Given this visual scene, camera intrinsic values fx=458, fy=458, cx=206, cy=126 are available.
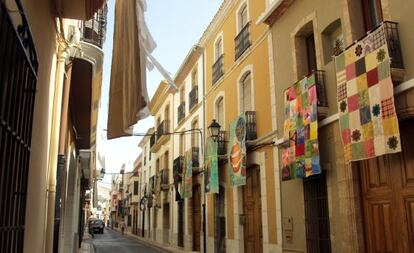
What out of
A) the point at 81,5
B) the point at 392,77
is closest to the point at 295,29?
the point at 392,77

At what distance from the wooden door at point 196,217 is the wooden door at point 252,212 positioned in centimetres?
710

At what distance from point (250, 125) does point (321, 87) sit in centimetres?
495

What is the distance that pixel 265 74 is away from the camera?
14.5 meters

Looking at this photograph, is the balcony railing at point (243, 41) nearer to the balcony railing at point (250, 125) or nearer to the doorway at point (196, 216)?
the balcony railing at point (250, 125)

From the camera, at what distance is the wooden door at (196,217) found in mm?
23031

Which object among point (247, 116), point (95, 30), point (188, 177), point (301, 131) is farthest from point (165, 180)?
point (95, 30)

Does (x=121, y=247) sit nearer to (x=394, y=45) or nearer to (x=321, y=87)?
(x=321, y=87)

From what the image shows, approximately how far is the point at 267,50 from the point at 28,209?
11512 millimetres

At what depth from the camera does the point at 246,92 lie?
16859mm

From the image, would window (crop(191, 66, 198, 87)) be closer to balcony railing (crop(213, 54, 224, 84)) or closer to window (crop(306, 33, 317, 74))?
balcony railing (crop(213, 54, 224, 84))

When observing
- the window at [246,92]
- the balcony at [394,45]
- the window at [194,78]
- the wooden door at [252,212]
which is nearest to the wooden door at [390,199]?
the balcony at [394,45]

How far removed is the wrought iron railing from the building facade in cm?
639

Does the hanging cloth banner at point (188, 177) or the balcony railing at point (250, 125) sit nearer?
the balcony railing at point (250, 125)

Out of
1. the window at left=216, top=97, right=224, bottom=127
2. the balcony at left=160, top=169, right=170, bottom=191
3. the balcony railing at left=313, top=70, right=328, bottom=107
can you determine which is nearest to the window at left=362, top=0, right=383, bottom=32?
the balcony railing at left=313, top=70, right=328, bottom=107
